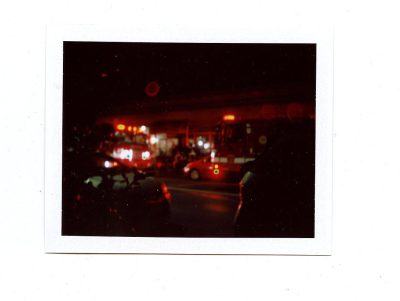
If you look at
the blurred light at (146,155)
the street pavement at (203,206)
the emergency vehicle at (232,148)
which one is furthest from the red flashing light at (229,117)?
the blurred light at (146,155)

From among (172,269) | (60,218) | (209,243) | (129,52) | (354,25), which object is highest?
(354,25)

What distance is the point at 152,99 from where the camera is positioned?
1818mm

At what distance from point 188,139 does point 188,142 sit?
0.05 feet

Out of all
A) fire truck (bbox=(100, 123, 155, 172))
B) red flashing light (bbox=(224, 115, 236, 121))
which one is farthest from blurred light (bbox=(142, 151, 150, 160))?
red flashing light (bbox=(224, 115, 236, 121))

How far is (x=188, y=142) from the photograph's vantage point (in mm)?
1865

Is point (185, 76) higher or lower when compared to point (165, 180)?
higher

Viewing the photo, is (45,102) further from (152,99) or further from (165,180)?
(165,180)

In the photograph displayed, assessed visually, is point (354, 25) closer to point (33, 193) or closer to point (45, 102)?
point (45, 102)

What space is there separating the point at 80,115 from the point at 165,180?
0.52 metres

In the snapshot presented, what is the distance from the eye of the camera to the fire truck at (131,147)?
1.81 metres

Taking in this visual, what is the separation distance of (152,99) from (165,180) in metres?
0.40

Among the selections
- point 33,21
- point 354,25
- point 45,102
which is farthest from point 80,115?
point 354,25

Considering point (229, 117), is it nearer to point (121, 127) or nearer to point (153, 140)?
point (153, 140)

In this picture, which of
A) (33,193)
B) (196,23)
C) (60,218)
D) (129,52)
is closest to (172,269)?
(60,218)
